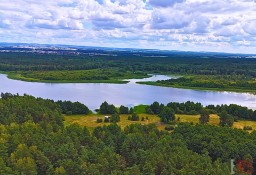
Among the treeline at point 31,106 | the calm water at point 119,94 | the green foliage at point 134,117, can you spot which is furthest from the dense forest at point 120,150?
the calm water at point 119,94

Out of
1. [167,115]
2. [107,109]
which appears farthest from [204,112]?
[107,109]

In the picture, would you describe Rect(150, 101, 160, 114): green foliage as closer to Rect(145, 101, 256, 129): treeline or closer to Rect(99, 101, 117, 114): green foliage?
Rect(145, 101, 256, 129): treeline

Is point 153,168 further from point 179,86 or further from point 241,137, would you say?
point 179,86

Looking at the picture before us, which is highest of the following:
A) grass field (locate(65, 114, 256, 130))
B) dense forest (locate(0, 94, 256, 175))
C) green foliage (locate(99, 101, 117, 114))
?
dense forest (locate(0, 94, 256, 175))

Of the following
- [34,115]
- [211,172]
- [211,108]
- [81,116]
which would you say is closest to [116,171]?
[211,172]

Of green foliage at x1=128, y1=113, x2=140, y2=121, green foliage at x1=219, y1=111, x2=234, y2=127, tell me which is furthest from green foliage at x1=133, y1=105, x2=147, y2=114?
green foliage at x1=219, y1=111, x2=234, y2=127

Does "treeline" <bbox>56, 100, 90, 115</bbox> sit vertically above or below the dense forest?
below

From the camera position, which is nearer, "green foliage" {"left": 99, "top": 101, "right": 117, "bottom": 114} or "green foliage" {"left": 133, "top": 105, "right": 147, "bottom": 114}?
"green foliage" {"left": 99, "top": 101, "right": 117, "bottom": 114}

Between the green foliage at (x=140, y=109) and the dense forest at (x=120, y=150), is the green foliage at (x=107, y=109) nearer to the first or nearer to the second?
the green foliage at (x=140, y=109)
